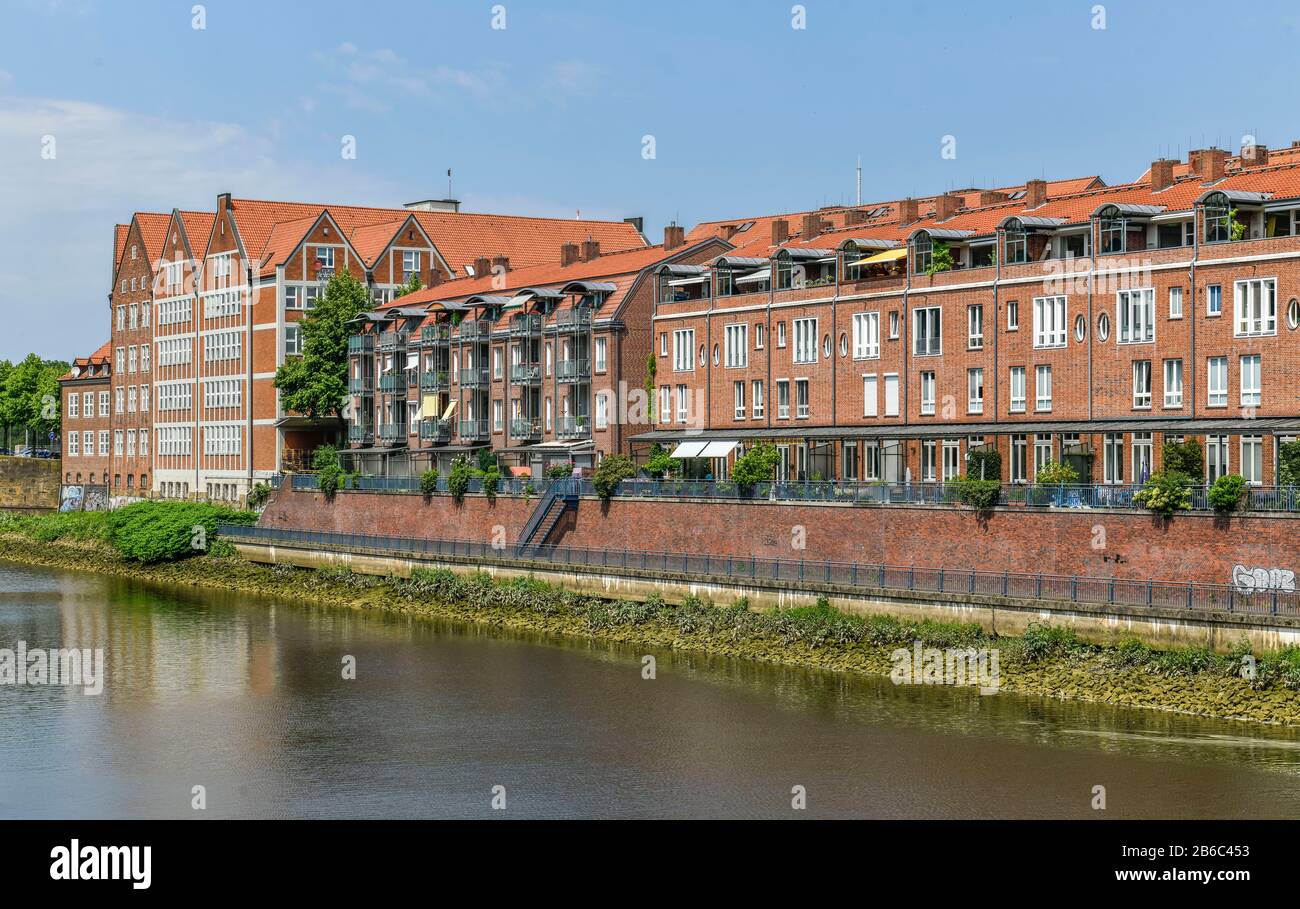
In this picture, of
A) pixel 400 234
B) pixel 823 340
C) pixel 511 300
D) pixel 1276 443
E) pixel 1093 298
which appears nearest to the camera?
pixel 1276 443

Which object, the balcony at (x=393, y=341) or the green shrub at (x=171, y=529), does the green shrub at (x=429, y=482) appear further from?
the green shrub at (x=171, y=529)

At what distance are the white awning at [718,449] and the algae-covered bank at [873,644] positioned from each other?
9.91m

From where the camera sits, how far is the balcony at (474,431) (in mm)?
88375

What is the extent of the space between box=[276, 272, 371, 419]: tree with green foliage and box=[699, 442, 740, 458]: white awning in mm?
32770

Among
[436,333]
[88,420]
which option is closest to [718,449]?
[436,333]

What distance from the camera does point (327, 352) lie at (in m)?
101

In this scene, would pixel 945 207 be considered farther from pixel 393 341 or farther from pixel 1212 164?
pixel 393 341

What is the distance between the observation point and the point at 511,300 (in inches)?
3433

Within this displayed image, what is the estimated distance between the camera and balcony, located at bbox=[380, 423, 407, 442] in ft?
310

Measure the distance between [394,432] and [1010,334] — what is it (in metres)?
41.1

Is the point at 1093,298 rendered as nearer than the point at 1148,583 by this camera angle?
No
